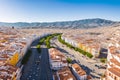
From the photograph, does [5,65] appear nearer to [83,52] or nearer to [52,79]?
[52,79]

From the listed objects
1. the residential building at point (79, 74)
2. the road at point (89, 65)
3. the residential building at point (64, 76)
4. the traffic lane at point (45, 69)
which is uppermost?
the residential building at point (64, 76)

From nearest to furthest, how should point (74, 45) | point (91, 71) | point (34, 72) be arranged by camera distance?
point (34, 72) → point (91, 71) → point (74, 45)

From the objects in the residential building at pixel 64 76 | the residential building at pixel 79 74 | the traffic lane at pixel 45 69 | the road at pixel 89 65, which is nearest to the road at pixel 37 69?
the traffic lane at pixel 45 69

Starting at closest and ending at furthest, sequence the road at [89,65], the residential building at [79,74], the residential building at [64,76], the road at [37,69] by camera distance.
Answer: the residential building at [64,76], the residential building at [79,74], the road at [37,69], the road at [89,65]

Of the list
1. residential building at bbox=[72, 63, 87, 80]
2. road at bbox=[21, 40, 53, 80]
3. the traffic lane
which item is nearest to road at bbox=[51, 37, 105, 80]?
residential building at bbox=[72, 63, 87, 80]

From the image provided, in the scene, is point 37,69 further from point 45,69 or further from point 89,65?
point 89,65

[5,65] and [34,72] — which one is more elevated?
[5,65]

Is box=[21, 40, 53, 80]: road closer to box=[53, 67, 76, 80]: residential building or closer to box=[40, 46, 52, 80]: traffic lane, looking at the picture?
box=[40, 46, 52, 80]: traffic lane

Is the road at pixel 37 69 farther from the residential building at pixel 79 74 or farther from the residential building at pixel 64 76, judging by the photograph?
the residential building at pixel 79 74

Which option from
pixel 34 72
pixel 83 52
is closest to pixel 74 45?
pixel 83 52

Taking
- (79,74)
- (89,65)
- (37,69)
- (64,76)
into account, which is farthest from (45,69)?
(89,65)

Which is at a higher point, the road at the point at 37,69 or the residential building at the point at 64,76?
the residential building at the point at 64,76
